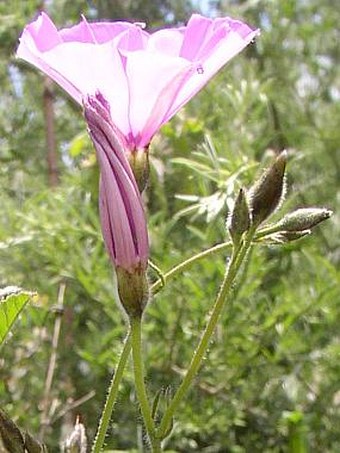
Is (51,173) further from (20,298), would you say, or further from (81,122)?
(20,298)

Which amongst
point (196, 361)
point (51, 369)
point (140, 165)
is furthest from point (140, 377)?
point (51, 369)

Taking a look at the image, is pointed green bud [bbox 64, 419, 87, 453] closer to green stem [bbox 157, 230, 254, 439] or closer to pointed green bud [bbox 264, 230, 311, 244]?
green stem [bbox 157, 230, 254, 439]

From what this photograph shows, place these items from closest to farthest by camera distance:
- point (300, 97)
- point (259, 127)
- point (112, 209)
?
point (112, 209) → point (259, 127) → point (300, 97)

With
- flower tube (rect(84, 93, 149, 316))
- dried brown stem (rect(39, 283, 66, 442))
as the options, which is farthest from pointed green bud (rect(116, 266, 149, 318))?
dried brown stem (rect(39, 283, 66, 442))

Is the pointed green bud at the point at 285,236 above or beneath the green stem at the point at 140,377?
above

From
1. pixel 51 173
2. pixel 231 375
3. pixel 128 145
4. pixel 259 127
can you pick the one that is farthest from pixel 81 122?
pixel 128 145

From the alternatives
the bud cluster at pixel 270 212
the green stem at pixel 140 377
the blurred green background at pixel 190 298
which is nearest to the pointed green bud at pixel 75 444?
the green stem at pixel 140 377

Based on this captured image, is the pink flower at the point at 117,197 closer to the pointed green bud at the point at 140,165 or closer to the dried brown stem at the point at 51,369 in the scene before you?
the pointed green bud at the point at 140,165

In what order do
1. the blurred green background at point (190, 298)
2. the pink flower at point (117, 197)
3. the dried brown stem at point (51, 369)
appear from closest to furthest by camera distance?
the pink flower at point (117, 197)
the dried brown stem at point (51, 369)
the blurred green background at point (190, 298)
